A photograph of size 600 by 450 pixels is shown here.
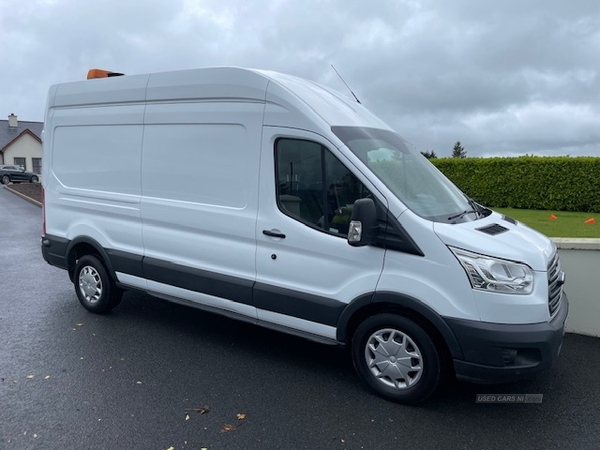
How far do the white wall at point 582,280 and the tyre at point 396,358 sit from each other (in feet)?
8.35

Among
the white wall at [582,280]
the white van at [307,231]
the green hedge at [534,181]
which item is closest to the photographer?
the white van at [307,231]

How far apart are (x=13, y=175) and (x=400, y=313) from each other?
46787mm

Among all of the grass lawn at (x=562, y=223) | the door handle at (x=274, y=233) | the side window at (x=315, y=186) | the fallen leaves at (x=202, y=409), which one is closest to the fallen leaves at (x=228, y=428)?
the fallen leaves at (x=202, y=409)

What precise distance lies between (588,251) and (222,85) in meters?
4.16

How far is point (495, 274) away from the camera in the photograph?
3371 mm

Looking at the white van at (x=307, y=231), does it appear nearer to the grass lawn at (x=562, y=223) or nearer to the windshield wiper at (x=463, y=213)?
the windshield wiper at (x=463, y=213)

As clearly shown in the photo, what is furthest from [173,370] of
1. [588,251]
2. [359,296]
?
[588,251]

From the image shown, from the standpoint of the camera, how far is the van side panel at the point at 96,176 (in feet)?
17.1

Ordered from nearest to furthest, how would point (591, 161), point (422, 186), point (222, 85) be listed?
point (422, 186) → point (222, 85) → point (591, 161)

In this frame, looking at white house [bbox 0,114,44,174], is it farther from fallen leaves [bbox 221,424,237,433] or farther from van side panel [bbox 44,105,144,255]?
fallen leaves [bbox 221,424,237,433]

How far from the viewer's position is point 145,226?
201 inches

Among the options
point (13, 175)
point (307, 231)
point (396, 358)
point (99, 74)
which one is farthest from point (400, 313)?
point (13, 175)

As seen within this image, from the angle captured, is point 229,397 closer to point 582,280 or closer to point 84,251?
point 84,251

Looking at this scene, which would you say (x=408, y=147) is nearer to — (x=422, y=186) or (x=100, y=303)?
(x=422, y=186)
